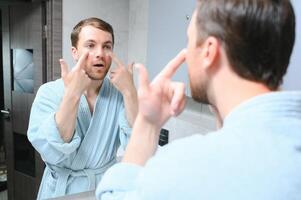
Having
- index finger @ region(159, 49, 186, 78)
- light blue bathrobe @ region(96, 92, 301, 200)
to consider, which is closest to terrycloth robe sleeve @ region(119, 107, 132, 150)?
index finger @ region(159, 49, 186, 78)

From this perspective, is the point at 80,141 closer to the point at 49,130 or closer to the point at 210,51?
the point at 49,130

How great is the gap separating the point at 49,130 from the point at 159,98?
0.62 metres

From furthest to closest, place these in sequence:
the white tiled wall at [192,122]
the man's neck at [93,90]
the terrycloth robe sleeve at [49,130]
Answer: the white tiled wall at [192,122]
the man's neck at [93,90]
the terrycloth robe sleeve at [49,130]

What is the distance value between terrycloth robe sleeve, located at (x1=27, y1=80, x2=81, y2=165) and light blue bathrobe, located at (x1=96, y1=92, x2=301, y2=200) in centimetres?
67

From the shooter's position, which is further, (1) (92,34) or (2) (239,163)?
(1) (92,34)

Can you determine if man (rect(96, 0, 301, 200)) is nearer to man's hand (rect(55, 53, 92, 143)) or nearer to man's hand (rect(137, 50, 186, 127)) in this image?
man's hand (rect(137, 50, 186, 127))

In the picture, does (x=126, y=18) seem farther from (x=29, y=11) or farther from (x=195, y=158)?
(x=195, y=158)

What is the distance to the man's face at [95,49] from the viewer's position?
1241 mm

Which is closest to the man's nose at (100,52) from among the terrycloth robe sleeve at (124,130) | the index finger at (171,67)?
the terrycloth robe sleeve at (124,130)

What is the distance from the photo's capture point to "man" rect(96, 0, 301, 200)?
0.48 metres

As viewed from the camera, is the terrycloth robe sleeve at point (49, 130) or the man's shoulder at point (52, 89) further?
the man's shoulder at point (52, 89)

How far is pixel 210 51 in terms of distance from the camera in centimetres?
57

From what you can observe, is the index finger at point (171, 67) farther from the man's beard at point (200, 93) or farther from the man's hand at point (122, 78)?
the man's hand at point (122, 78)

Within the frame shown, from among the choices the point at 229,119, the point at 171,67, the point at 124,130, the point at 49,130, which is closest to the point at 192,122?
the point at 124,130
